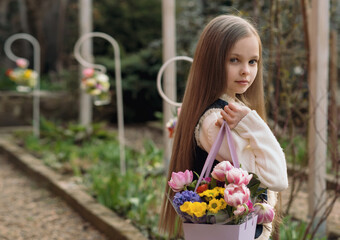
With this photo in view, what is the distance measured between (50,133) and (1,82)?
12.9ft

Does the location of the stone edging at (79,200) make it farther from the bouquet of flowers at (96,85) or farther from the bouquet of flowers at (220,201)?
the bouquet of flowers at (220,201)

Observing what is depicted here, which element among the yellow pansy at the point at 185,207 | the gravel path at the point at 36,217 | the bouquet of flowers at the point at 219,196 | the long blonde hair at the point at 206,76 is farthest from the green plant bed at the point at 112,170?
the yellow pansy at the point at 185,207

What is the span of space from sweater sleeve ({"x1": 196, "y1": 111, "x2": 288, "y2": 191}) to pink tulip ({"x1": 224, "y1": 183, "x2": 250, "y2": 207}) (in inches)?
5.8

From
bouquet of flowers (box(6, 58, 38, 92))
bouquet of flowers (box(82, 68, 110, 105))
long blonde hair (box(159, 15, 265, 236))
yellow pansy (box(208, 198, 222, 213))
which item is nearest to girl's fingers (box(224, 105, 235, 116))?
long blonde hair (box(159, 15, 265, 236))

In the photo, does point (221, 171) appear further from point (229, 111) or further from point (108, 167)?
point (108, 167)

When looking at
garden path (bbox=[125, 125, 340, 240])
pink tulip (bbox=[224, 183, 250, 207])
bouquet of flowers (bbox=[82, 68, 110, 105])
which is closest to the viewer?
pink tulip (bbox=[224, 183, 250, 207])

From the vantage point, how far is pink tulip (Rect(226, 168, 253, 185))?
1.60 metres

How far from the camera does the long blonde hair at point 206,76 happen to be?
1.90m

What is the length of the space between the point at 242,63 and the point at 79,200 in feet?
10.4

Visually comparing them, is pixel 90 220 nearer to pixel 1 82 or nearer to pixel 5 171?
pixel 5 171

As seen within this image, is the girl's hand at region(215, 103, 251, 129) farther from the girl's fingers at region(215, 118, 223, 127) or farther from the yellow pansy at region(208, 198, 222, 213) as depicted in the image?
A: the yellow pansy at region(208, 198, 222, 213)

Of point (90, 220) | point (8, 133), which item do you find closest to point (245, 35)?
point (90, 220)

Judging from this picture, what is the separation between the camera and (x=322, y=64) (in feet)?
11.6

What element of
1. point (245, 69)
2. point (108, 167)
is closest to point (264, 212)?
point (245, 69)
